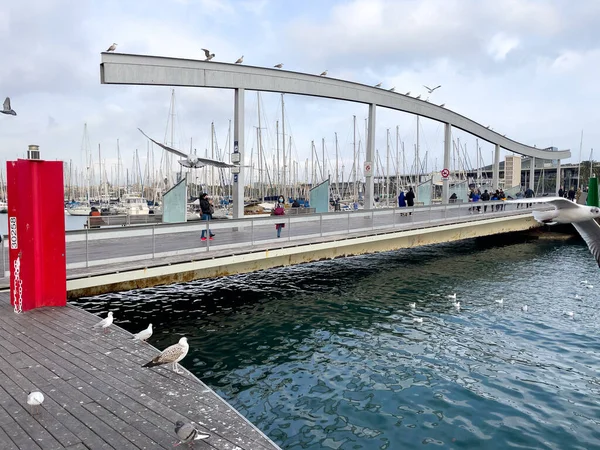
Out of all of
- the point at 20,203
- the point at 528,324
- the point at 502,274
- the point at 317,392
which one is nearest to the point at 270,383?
the point at 317,392

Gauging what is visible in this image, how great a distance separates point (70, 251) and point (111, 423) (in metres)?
8.87

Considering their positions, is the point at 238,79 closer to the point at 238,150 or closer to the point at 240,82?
the point at 240,82

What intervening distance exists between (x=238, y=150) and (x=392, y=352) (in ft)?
37.2

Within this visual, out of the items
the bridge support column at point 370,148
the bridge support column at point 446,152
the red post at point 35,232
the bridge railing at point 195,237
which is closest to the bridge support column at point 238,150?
the bridge railing at point 195,237

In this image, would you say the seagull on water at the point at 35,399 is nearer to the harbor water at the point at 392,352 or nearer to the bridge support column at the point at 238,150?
the harbor water at the point at 392,352

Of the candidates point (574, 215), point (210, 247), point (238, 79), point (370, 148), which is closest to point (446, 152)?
point (370, 148)

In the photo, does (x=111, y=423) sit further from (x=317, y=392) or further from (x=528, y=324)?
(x=528, y=324)

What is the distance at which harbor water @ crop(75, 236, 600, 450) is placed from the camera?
7719 millimetres

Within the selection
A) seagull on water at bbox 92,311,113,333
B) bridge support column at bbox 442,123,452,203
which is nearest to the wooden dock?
seagull on water at bbox 92,311,113,333

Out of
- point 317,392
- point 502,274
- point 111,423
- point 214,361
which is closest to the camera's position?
point 111,423

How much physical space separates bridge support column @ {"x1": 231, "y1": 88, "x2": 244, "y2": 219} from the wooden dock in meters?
11.7

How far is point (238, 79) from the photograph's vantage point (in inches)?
779

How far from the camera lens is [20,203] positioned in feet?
32.2

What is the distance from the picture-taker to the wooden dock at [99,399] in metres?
4.82
